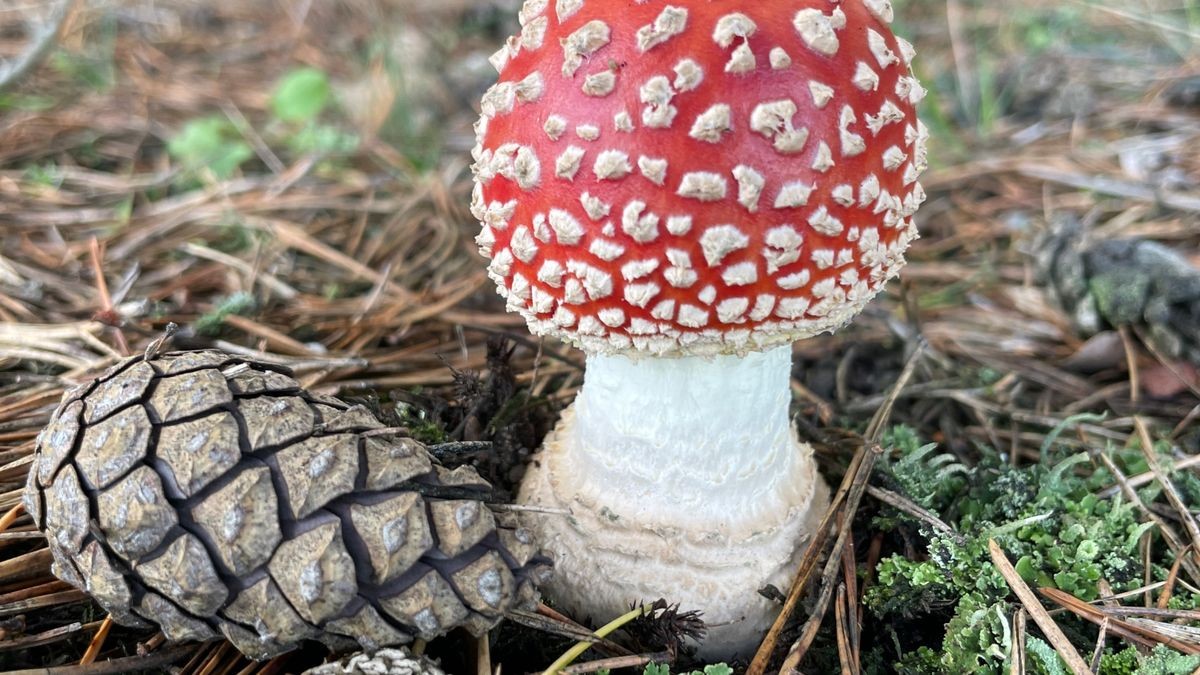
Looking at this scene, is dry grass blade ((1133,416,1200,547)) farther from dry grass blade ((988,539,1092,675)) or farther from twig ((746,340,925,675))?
twig ((746,340,925,675))

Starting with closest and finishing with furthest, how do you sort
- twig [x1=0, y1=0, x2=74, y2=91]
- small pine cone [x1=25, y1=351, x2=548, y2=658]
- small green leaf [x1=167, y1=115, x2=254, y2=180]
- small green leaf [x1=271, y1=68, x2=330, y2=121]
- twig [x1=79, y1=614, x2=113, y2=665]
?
small pine cone [x1=25, y1=351, x2=548, y2=658]
twig [x1=79, y1=614, x2=113, y2=665]
twig [x1=0, y1=0, x2=74, y2=91]
small green leaf [x1=167, y1=115, x2=254, y2=180]
small green leaf [x1=271, y1=68, x2=330, y2=121]

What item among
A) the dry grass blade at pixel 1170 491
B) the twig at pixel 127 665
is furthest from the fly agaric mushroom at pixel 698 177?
the dry grass blade at pixel 1170 491

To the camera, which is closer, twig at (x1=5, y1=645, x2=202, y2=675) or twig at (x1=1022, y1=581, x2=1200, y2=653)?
twig at (x1=5, y1=645, x2=202, y2=675)

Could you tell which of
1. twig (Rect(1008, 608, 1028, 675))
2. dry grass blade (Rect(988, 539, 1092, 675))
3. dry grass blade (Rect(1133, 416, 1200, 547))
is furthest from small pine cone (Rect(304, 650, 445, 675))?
dry grass blade (Rect(1133, 416, 1200, 547))

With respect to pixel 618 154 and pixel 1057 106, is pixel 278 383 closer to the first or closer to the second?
pixel 618 154

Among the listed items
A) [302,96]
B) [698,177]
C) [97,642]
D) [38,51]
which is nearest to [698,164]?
[698,177]

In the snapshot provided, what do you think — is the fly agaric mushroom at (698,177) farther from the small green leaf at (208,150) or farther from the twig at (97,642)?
the small green leaf at (208,150)
